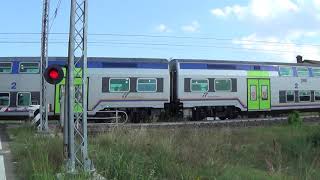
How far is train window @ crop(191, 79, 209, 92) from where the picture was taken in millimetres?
32750

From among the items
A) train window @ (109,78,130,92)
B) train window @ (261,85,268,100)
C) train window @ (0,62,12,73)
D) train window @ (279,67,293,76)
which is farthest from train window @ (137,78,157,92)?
train window @ (279,67,293,76)

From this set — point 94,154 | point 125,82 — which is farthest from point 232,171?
point 125,82

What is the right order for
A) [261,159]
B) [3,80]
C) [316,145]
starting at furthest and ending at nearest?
[3,80], [316,145], [261,159]

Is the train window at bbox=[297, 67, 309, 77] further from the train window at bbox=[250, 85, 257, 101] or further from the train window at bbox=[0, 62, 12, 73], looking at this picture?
the train window at bbox=[0, 62, 12, 73]

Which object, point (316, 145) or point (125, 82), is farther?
point (125, 82)

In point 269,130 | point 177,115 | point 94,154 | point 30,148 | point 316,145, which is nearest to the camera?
point 94,154

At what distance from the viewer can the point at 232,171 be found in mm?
11148

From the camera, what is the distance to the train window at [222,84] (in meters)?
33.6

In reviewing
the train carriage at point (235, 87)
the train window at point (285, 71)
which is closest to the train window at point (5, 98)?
the train carriage at point (235, 87)

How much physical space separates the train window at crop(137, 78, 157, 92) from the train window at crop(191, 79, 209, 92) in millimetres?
2432

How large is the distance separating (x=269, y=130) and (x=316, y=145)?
5424 mm

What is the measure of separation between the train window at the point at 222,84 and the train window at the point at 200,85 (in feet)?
2.10

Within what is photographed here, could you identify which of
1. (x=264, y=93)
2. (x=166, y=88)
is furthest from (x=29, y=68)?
(x=264, y=93)

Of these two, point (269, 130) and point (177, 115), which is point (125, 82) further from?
point (269, 130)
